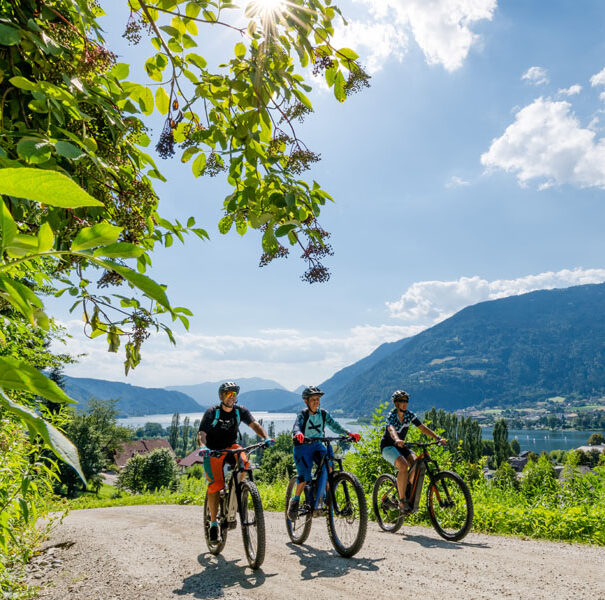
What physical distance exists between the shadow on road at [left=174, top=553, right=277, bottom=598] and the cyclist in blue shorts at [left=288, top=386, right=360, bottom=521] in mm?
1318

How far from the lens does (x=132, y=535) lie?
25.9 feet

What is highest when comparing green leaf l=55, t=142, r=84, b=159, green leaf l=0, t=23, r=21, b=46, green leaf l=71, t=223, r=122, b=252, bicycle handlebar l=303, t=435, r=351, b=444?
green leaf l=0, t=23, r=21, b=46

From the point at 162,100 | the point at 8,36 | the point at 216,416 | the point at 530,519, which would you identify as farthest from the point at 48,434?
the point at 530,519

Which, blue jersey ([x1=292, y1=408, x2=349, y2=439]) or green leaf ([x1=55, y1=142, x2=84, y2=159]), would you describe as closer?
green leaf ([x1=55, y1=142, x2=84, y2=159])

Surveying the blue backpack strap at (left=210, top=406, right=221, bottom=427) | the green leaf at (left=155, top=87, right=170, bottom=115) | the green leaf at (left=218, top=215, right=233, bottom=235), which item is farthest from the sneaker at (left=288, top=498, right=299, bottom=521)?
the green leaf at (left=155, top=87, right=170, bottom=115)

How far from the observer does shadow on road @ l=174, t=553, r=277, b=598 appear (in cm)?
506

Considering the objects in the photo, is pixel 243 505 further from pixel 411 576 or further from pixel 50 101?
pixel 50 101

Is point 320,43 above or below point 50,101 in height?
above

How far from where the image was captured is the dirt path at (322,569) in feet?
16.5

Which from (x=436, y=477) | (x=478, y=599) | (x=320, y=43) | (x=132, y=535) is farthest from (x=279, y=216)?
(x=132, y=535)

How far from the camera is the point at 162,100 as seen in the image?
291 cm

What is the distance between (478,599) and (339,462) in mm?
2725

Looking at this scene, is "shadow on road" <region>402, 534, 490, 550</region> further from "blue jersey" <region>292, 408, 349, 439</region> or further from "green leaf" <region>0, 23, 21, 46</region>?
"green leaf" <region>0, 23, 21, 46</region>

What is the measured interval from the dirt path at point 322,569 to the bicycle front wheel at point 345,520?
20 centimetres
